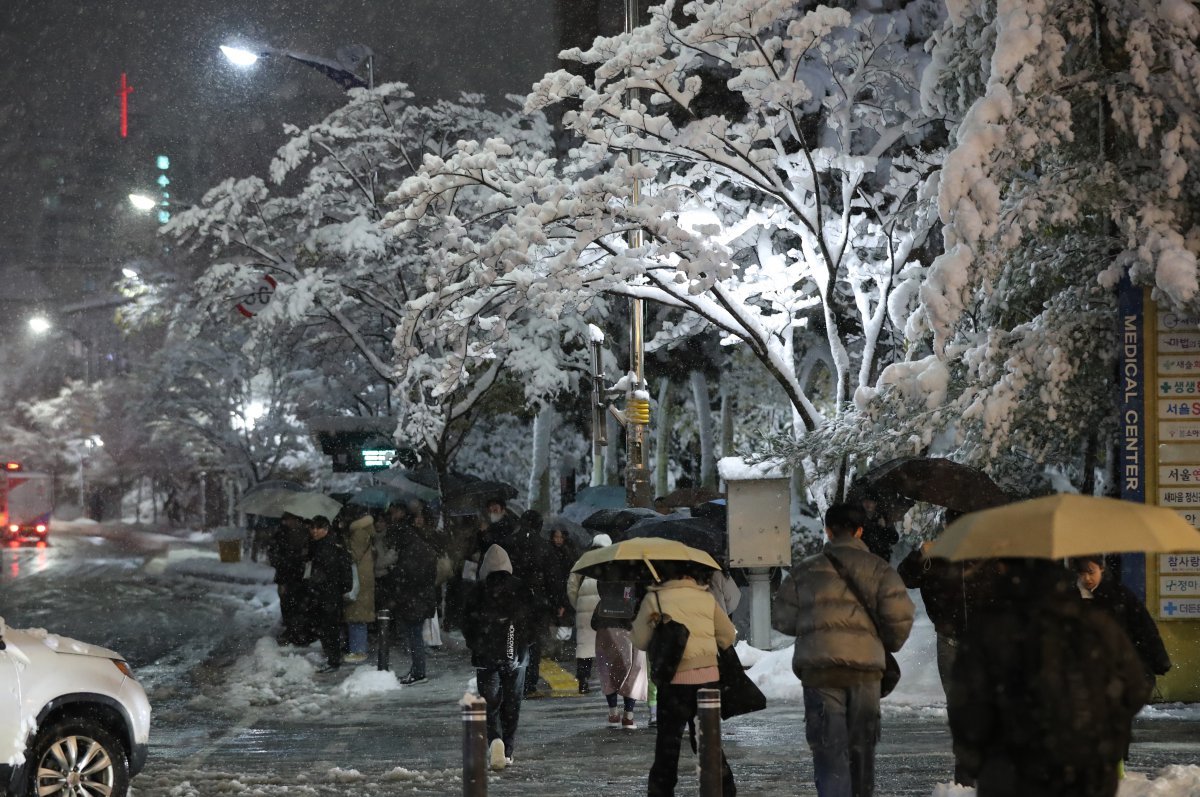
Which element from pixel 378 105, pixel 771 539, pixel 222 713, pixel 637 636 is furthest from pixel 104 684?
pixel 378 105

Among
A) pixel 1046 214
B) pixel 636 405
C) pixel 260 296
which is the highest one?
pixel 260 296

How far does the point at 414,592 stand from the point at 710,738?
918 centimetres

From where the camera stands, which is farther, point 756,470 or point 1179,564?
point 756,470

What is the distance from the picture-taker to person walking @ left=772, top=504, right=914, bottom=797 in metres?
7.92

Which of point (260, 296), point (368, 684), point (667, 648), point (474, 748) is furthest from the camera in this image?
point (260, 296)

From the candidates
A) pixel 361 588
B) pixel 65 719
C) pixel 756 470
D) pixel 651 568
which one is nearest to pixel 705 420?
pixel 361 588

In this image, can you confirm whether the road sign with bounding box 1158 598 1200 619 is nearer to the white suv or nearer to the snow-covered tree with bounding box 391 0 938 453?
the snow-covered tree with bounding box 391 0 938 453

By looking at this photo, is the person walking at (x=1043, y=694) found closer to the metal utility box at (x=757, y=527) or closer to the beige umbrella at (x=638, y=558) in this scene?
the beige umbrella at (x=638, y=558)

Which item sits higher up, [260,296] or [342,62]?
[342,62]

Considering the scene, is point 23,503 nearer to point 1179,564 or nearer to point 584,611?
point 584,611

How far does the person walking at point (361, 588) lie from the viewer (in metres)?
18.1

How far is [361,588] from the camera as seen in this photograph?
18.0m

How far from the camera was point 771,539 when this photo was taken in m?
17.2

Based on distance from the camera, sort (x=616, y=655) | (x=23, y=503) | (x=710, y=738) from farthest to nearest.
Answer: (x=23, y=503)
(x=616, y=655)
(x=710, y=738)
